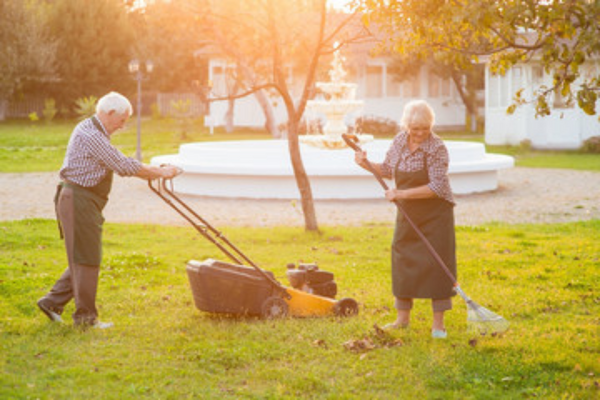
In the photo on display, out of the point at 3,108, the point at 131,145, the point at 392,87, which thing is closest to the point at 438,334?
the point at 131,145

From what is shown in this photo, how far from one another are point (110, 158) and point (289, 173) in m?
10.4

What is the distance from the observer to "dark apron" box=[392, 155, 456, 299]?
631 centimetres

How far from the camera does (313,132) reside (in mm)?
34875

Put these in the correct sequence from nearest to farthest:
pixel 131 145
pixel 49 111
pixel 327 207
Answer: pixel 327 207 → pixel 131 145 → pixel 49 111

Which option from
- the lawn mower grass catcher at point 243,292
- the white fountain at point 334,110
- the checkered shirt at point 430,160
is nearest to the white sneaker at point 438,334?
the lawn mower grass catcher at point 243,292

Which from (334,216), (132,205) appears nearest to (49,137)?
(132,205)

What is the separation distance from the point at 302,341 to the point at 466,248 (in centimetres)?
497

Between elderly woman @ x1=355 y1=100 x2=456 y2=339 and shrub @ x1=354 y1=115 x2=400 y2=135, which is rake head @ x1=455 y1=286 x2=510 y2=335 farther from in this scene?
shrub @ x1=354 y1=115 x2=400 y2=135

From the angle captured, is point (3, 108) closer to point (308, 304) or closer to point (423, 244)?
point (308, 304)

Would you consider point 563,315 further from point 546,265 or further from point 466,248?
point 466,248

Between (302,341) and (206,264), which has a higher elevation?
(206,264)

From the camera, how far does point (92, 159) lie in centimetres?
639

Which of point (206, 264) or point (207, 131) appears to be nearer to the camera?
point (206, 264)

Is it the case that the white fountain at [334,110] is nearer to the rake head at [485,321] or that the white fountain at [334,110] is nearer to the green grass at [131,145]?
the green grass at [131,145]
